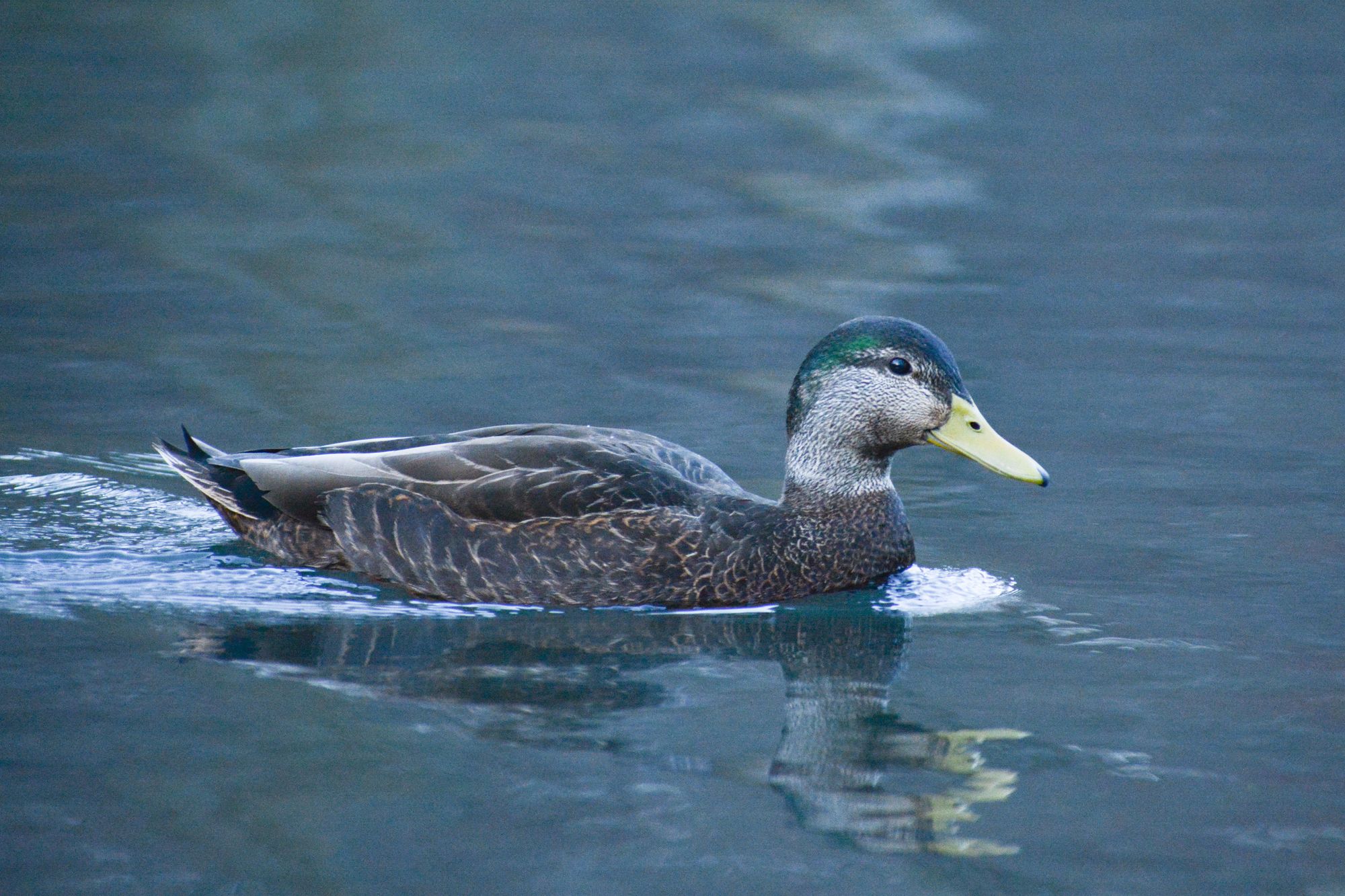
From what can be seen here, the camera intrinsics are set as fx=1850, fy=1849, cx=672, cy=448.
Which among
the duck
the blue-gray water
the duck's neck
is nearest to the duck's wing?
the duck

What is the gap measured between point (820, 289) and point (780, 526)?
20.0ft

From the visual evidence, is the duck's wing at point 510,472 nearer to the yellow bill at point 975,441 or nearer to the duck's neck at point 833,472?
the duck's neck at point 833,472

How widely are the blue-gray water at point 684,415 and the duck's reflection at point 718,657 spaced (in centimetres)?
3

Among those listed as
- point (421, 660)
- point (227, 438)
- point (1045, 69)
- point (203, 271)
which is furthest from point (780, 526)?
point (1045, 69)

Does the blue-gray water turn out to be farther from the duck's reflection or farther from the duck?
the duck

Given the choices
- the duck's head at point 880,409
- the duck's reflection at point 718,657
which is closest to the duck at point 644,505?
the duck's head at point 880,409

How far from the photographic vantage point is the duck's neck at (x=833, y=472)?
7688mm

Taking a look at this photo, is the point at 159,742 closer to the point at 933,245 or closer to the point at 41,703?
the point at 41,703

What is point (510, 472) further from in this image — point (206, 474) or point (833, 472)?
point (206, 474)

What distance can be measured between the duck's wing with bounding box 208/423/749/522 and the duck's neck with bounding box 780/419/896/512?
0.92 feet

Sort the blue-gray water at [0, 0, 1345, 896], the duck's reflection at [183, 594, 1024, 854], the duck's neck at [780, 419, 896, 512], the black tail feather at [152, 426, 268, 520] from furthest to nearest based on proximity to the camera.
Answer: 1. the black tail feather at [152, 426, 268, 520]
2. the duck's neck at [780, 419, 896, 512]
3. the duck's reflection at [183, 594, 1024, 854]
4. the blue-gray water at [0, 0, 1345, 896]

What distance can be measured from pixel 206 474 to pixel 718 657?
2.70 meters

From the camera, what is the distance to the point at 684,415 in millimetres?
10281

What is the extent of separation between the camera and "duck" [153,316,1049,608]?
7.37 meters
